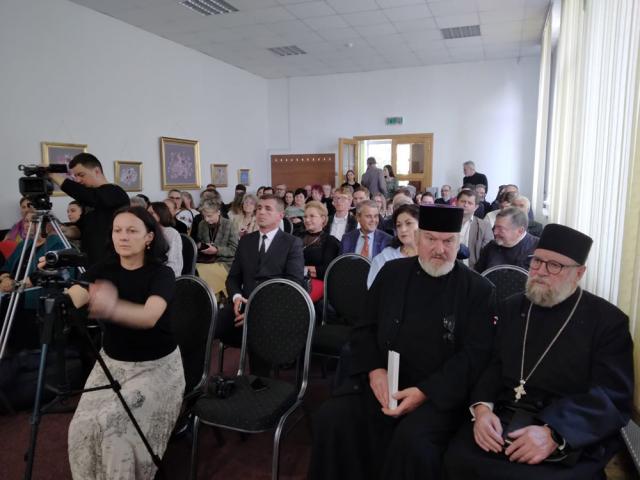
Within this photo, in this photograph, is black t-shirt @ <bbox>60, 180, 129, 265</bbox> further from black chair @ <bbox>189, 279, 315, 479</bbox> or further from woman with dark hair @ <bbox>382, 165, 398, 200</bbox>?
woman with dark hair @ <bbox>382, 165, 398, 200</bbox>

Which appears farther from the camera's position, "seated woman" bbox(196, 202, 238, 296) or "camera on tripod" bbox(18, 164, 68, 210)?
"seated woman" bbox(196, 202, 238, 296)

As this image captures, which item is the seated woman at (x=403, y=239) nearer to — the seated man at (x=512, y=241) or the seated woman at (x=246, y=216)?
the seated man at (x=512, y=241)

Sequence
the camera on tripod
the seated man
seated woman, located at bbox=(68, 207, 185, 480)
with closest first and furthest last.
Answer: seated woman, located at bbox=(68, 207, 185, 480) → the camera on tripod → the seated man

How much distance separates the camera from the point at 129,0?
6.15 metres

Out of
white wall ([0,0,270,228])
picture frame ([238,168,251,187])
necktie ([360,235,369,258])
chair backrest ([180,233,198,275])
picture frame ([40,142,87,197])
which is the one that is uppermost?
white wall ([0,0,270,228])

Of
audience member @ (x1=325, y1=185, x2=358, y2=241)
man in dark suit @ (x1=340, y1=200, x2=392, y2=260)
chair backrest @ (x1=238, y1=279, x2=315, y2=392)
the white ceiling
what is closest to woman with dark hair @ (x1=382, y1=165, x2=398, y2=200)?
the white ceiling

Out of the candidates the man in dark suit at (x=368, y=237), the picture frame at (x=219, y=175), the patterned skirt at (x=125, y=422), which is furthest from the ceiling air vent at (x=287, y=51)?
the patterned skirt at (x=125, y=422)

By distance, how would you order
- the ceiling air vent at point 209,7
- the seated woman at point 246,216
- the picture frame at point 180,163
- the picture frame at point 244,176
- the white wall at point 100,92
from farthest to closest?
the picture frame at point 244,176, the picture frame at point 180,163, the ceiling air vent at point 209,7, the seated woman at point 246,216, the white wall at point 100,92

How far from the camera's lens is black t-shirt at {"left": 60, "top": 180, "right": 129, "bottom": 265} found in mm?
3160

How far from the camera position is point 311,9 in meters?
6.66

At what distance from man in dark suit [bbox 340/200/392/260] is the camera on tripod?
230cm

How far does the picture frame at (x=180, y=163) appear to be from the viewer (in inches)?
314

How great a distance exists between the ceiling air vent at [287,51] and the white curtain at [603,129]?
19.4ft

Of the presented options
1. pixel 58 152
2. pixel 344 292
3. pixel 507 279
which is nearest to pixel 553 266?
pixel 507 279
